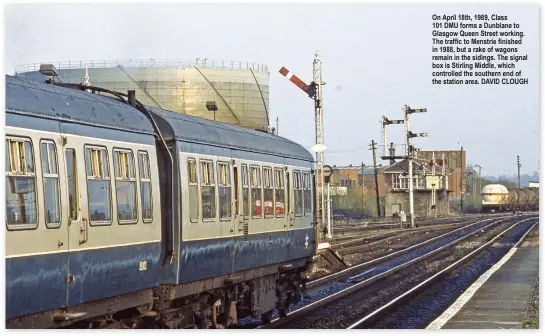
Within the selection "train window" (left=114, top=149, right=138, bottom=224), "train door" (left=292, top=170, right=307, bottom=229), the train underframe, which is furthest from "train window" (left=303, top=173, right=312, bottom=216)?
"train window" (left=114, top=149, right=138, bottom=224)

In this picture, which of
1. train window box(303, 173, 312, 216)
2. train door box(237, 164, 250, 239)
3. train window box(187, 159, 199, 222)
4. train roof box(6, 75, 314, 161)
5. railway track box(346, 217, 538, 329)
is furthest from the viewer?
train window box(303, 173, 312, 216)

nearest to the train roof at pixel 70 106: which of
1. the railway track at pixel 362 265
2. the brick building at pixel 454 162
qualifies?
the railway track at pixel 362 265

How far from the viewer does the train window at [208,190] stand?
14.4 metres

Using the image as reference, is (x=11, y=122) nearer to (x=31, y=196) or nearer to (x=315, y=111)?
(x=31, y=196)

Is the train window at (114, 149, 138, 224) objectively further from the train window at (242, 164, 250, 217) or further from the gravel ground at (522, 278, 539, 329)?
the gravel ground at (522, 278, 539, 329)

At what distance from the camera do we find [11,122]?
31.9ft

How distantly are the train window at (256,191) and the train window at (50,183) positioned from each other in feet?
21.4

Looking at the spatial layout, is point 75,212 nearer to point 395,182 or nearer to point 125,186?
point 125,186

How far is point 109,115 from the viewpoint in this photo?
39.4 feet

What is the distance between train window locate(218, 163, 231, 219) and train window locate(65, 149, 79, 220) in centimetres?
447

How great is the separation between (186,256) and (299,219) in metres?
6.26

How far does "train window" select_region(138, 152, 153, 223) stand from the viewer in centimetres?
1249

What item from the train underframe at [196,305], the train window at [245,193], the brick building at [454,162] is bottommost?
the train underframe at [196,305]

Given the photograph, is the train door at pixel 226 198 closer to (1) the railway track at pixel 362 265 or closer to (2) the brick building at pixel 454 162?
(1) the railway track at pixel 362 265
